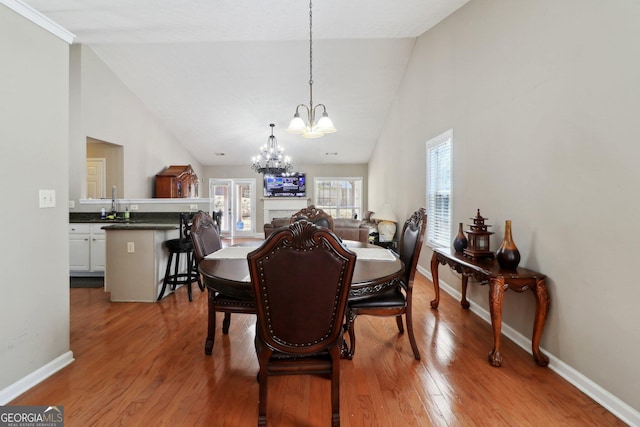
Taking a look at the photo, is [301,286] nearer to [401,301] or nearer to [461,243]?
[401,301]

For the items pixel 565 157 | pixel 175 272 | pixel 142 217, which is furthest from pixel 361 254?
pixel 142 217

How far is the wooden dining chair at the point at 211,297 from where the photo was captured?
212cm

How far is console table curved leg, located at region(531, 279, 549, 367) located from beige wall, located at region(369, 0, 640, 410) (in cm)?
7

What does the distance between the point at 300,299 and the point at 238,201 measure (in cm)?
871

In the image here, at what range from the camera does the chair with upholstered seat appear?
212 cm

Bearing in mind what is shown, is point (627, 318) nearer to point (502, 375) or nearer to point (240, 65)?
point (502, 375)

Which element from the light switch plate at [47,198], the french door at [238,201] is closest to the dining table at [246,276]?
the light switch plate at [47,198]

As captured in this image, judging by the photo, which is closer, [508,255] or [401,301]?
[401,301]

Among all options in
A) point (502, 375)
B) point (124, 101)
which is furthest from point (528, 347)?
point (124, 101)

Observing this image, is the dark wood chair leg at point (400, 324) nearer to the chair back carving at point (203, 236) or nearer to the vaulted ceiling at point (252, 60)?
the chair back carving at point (203, 236)

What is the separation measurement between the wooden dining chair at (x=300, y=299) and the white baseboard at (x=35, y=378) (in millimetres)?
1464

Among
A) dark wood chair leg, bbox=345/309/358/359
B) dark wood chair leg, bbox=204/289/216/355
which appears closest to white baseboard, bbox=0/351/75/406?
dark wood chair leg, bbox=204/289/216/355

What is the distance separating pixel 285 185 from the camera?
31.2ft

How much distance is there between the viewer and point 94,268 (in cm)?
445
